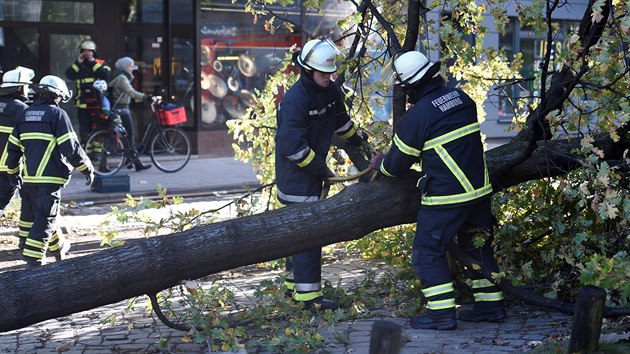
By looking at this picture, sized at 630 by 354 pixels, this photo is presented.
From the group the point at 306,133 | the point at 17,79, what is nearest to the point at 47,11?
the point at 17,79

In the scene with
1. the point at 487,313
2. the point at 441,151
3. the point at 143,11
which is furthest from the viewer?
the point at 143,11

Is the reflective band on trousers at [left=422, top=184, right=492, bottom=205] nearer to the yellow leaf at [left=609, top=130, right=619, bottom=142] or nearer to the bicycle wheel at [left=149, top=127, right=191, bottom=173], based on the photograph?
the yellow leaf at [left=609, top=130, right=619, bottom=142]

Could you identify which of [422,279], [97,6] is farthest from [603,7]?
[97,6]

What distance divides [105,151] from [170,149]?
4.31 feet

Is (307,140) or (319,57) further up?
(319,57)

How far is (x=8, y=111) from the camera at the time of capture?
8922 millimetres

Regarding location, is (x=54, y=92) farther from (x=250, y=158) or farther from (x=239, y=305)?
(x=239, y=305)

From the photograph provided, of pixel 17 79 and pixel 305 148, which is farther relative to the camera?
pixel 17 79

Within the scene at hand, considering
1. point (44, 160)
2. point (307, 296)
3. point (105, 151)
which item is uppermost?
point (44, 160)

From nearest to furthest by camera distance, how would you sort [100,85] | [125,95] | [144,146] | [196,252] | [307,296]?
[196,252] < [307,296] < [100,85] < [125,95] < [144,146]

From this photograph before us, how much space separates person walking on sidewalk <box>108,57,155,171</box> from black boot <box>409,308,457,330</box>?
31.4 ft

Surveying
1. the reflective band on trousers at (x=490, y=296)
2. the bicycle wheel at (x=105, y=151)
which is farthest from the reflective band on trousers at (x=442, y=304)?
the bicycle wheel at (x=105, y=151)

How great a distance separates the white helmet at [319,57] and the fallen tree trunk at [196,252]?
0.97m

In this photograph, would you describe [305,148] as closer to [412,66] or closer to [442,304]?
[412,66]
